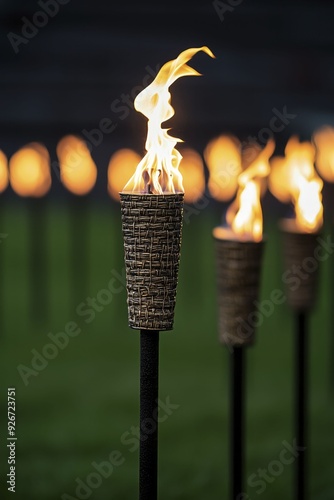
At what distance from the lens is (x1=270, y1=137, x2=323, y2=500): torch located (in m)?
4.97

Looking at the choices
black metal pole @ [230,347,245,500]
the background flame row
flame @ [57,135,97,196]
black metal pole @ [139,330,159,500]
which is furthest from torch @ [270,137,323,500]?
flame @ [57,135,97,196]

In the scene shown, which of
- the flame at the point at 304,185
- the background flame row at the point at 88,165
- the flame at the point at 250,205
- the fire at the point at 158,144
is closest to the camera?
the fire at the point at 158,144

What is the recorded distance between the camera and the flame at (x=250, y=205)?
443cm

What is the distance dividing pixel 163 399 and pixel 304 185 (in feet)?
13.3

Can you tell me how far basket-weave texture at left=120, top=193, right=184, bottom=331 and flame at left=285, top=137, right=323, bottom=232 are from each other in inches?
92.5

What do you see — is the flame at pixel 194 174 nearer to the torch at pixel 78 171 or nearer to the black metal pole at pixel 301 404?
the torch at pixel 78 171

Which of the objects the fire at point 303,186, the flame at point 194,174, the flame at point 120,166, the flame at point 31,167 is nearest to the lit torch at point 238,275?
the fire at point 303,186

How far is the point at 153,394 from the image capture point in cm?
321

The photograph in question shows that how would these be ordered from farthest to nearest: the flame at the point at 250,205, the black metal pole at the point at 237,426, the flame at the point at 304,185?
the flame at the point at 304,185
the flame at the point at 250,205
the black metal pole at the point at 237,426

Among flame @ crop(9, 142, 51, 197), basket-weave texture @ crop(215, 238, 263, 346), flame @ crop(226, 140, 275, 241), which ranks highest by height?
flame @ crop(9, 142, 51, 197)

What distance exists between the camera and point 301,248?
531 centimetres

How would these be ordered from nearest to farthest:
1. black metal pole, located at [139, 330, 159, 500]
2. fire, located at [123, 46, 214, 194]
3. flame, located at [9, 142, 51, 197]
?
black metal pole, located at [139, 330, 159, 500]
fire, located at [123, 46, 214, 194]
flame, located at [9, 142, 51, 197]

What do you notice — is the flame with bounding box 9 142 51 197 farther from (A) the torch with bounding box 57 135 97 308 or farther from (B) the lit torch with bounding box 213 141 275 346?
(B) the lit torch with bounding box 213 141 275 346

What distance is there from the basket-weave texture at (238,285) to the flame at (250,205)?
0.11 metres
